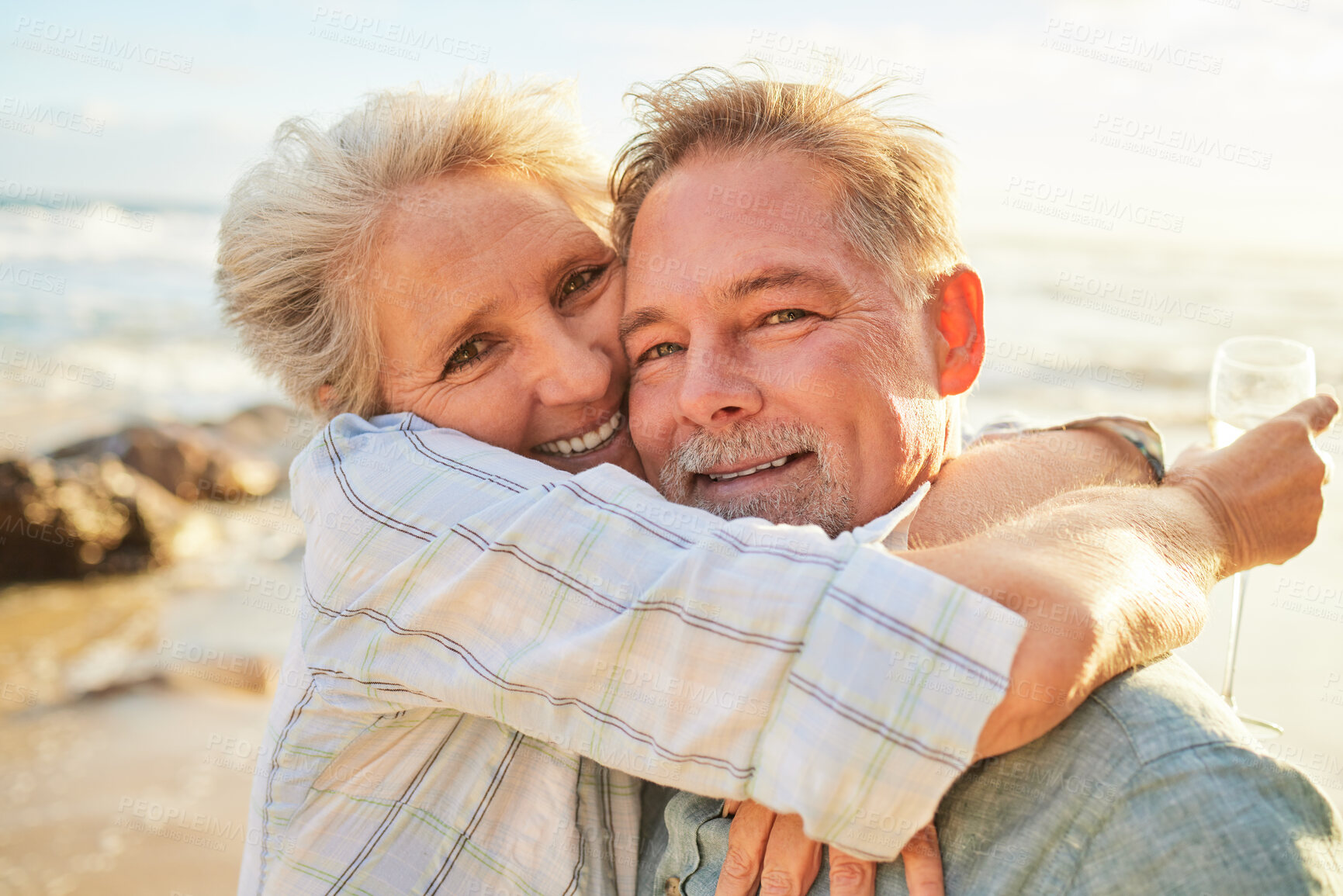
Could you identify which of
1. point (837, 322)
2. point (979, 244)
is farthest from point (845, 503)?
point (979, 244)

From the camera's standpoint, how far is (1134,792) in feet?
4.45

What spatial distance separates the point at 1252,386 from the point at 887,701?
215 cm

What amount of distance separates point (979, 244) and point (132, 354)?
1920 cm

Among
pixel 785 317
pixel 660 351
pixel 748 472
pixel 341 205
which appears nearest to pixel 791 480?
pixel 748 472

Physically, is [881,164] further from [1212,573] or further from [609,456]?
[1212,573]

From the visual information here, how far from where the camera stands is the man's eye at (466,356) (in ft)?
8.23

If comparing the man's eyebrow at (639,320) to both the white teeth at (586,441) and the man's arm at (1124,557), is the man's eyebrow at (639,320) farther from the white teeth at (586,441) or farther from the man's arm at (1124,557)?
the man's arm at (1124,557)

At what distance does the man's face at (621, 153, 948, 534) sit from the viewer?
87.6 inches

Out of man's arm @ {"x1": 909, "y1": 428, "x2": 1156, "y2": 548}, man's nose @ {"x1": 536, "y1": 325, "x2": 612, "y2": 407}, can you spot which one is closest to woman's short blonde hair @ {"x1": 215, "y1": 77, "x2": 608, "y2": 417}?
man's nose @ {"x1": 536, "y1": 325, "x2": 612, "y2": 407}

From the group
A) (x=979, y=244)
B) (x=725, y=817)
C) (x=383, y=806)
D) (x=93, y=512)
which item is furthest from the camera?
(x=979, y=244)

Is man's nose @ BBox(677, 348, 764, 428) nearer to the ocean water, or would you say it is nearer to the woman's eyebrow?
the woman's eyebrow

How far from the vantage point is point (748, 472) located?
229 centimetres

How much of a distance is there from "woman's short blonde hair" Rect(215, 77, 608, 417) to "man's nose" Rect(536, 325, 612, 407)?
1.64ft

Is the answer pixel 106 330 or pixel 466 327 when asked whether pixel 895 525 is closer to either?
pixel 466 327
